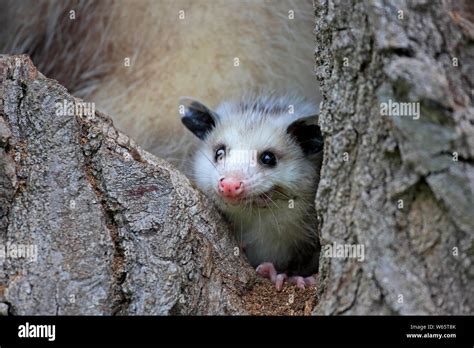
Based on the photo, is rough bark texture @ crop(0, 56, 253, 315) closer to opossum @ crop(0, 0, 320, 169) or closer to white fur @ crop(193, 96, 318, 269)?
white fur @ crop(193, 96, 318, 269)

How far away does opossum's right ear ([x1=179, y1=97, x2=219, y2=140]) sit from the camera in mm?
3395

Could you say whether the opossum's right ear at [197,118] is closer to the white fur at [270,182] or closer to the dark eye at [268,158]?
the white fur at [270,182]

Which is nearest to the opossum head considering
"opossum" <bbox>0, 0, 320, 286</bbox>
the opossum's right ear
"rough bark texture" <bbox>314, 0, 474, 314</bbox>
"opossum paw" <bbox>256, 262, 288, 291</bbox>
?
the opossum's right ear

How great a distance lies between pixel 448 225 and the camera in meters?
2.08

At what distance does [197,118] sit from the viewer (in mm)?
3428

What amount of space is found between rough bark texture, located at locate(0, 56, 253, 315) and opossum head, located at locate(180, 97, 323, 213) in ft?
1.23

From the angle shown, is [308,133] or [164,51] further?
[164,51]

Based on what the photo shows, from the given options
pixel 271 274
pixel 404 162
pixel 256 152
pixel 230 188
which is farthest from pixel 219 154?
pixel 404 162

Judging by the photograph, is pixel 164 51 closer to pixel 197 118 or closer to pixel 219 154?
pixel 197 118

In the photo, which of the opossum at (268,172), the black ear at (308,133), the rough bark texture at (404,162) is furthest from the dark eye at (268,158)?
the rough bark texture at (404,162)

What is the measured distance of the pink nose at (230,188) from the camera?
296 centimetres

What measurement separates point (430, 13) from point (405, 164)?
16.0 inches

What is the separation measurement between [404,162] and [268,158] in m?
1.16
